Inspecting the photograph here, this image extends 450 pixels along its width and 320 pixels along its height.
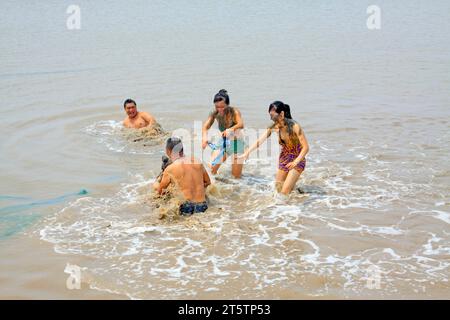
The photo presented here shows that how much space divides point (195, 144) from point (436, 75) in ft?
25.2

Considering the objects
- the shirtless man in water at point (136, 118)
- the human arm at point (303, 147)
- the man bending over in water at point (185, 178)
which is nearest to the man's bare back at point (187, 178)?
the man bending over in water at point (185, 178)

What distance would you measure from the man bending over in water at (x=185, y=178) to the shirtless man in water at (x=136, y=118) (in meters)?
3.82

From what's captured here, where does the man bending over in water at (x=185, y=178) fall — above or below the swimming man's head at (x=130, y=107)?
below

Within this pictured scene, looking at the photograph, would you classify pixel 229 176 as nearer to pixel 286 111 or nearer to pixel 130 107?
pixel 286 111

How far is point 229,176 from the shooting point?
796 cm

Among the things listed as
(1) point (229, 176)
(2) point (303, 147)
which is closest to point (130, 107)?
(1) point (229, 176)

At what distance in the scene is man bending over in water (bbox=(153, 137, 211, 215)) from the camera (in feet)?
20.2

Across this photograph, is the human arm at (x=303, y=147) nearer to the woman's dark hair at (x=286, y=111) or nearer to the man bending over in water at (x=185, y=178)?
the woman's dark hair at (x=286, y=111)

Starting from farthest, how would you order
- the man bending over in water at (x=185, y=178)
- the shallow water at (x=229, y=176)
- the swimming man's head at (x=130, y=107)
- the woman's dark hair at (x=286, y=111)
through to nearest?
the swimming man's head at (x=130, y=107), the woman's dark hair at (x=286, y=111), the man bending over in water at (x=185, y=178), the shallow water at (x=229, y=176)

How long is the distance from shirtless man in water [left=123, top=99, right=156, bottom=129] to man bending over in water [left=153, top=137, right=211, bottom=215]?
3817 mm

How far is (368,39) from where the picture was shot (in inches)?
768

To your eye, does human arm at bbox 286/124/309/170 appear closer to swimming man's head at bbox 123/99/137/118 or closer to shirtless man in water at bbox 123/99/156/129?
shirtless man in water at bbox 123/99/156/129

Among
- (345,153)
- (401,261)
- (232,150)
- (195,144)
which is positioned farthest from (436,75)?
(401,261)

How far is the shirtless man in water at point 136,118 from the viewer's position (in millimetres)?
10000
